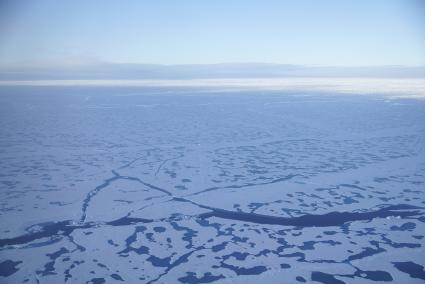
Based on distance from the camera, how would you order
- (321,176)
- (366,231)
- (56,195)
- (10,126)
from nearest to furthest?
(366,231)
(56,195)
(321,176)
(10,126)

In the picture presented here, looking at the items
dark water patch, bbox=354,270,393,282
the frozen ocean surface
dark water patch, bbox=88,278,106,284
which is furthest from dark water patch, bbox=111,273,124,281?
dark water patch, bbox=354,270,393,282

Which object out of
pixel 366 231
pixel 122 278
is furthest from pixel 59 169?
pixel 366 231

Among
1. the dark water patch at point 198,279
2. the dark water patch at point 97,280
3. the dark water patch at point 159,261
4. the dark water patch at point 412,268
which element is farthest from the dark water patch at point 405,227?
the dark water patch at point 97,280

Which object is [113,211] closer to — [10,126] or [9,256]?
[9,256]

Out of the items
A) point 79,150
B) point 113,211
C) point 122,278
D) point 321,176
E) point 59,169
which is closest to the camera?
point 122,278

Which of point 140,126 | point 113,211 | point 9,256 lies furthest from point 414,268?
point 140,126

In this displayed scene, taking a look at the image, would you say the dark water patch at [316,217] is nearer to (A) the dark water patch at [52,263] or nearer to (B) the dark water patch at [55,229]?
(B) the dark water patch at [55,229]

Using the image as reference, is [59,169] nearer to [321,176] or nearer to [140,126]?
[321,176]

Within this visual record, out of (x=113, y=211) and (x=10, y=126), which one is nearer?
(x=113, y=211)
